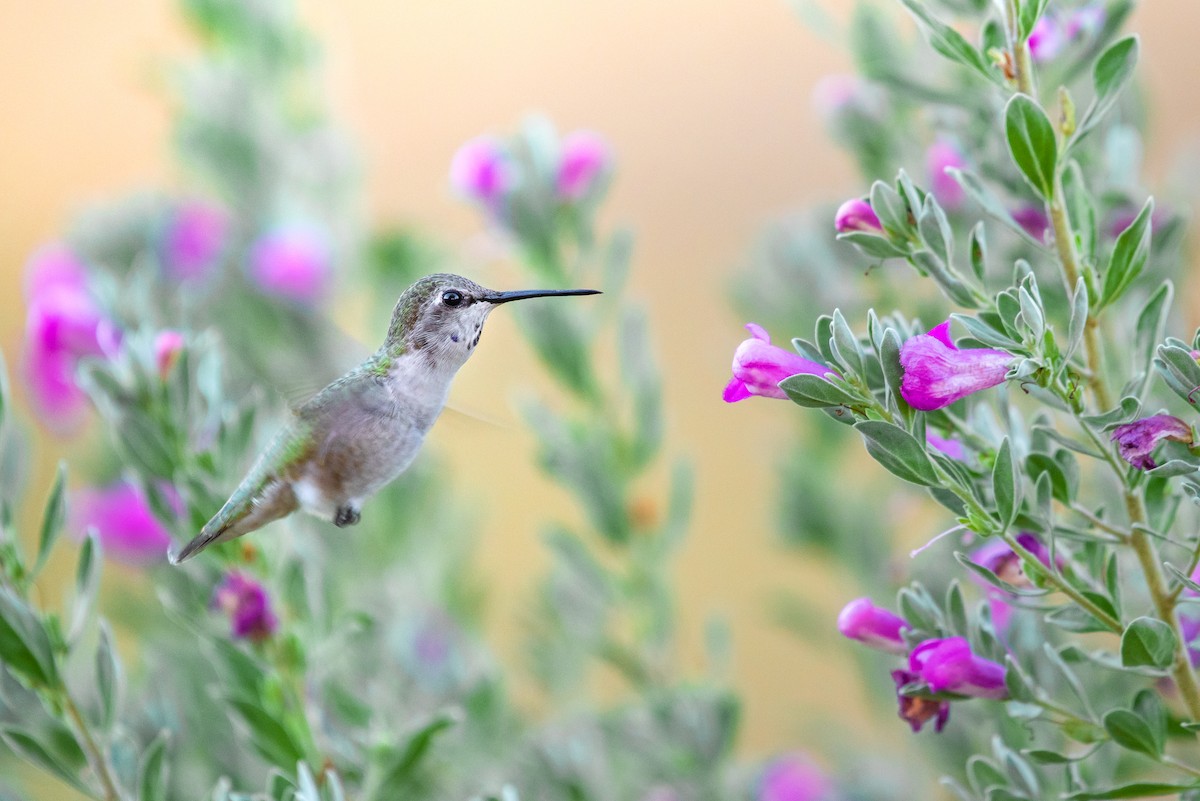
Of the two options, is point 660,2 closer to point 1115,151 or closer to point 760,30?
point 760,30

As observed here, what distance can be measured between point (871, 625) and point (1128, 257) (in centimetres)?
38

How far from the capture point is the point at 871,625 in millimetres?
1088

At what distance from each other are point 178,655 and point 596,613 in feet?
2.22

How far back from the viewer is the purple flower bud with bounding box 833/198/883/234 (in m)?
1.03

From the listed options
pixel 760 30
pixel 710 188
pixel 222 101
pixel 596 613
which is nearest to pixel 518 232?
pixel 596 613

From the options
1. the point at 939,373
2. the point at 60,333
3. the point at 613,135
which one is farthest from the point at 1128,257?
the point at 613,135

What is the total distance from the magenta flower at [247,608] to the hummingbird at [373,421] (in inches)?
5.3

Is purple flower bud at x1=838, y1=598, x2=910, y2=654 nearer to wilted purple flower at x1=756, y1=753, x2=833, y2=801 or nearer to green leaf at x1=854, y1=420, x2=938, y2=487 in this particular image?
green leaf at x1=854, y1=420, x2=938, y2=487

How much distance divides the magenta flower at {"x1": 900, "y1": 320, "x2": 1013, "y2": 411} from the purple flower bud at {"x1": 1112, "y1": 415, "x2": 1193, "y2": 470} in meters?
0.10

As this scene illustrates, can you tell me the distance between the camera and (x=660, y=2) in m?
5.54

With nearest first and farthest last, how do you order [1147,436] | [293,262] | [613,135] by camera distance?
[1147,436], [293,262], [613,135]

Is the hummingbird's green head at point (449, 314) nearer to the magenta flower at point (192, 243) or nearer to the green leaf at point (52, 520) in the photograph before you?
the green leaf at point (52, 520)

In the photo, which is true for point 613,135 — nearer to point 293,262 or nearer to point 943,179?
point 293,262

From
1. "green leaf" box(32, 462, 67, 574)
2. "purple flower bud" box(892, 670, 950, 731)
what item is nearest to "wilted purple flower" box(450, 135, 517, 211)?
"green leaf" box(32, 462, 67, 574)
